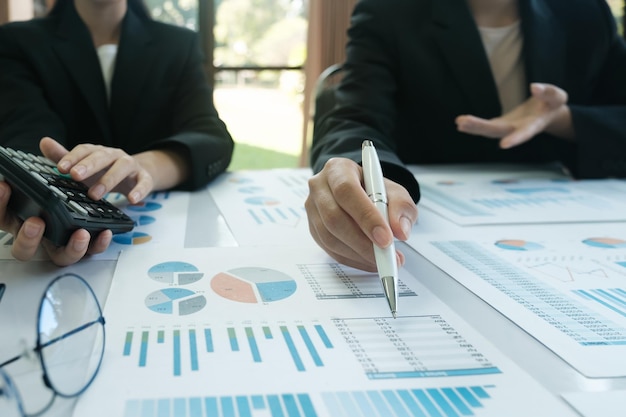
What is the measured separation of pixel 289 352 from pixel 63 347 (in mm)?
140

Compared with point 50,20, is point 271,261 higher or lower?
lower

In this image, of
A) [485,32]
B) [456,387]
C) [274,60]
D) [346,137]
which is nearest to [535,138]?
[485,32]

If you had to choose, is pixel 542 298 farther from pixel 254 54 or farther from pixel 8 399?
pixel 254 54

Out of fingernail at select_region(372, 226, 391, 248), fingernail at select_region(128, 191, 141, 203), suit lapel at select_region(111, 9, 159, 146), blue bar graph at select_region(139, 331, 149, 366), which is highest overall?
suit lapel at select_region(111, 9, 159, 146)

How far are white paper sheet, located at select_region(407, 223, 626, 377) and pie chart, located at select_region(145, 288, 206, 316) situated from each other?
235mm

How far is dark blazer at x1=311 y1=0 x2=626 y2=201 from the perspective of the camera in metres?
1.07

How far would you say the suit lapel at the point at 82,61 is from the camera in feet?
3.39

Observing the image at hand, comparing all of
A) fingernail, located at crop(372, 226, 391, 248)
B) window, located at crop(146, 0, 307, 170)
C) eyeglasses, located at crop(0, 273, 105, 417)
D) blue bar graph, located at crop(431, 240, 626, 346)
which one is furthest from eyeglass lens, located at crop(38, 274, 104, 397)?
window, located at crop(146, 0, 307, 170)

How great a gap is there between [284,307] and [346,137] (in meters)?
0.44

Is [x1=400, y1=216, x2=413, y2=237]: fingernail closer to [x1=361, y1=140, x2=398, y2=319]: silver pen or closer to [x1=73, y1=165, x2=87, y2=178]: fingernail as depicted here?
[x1=361, y1=140, x2=398, y2=319]: silver pen

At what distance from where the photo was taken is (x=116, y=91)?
1.08 meters

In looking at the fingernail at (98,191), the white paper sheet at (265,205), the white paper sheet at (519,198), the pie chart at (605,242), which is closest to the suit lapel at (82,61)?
the white paper sheet at (265,205)

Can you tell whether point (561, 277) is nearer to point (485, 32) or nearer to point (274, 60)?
point (485, 32)

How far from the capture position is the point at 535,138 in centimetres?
113
